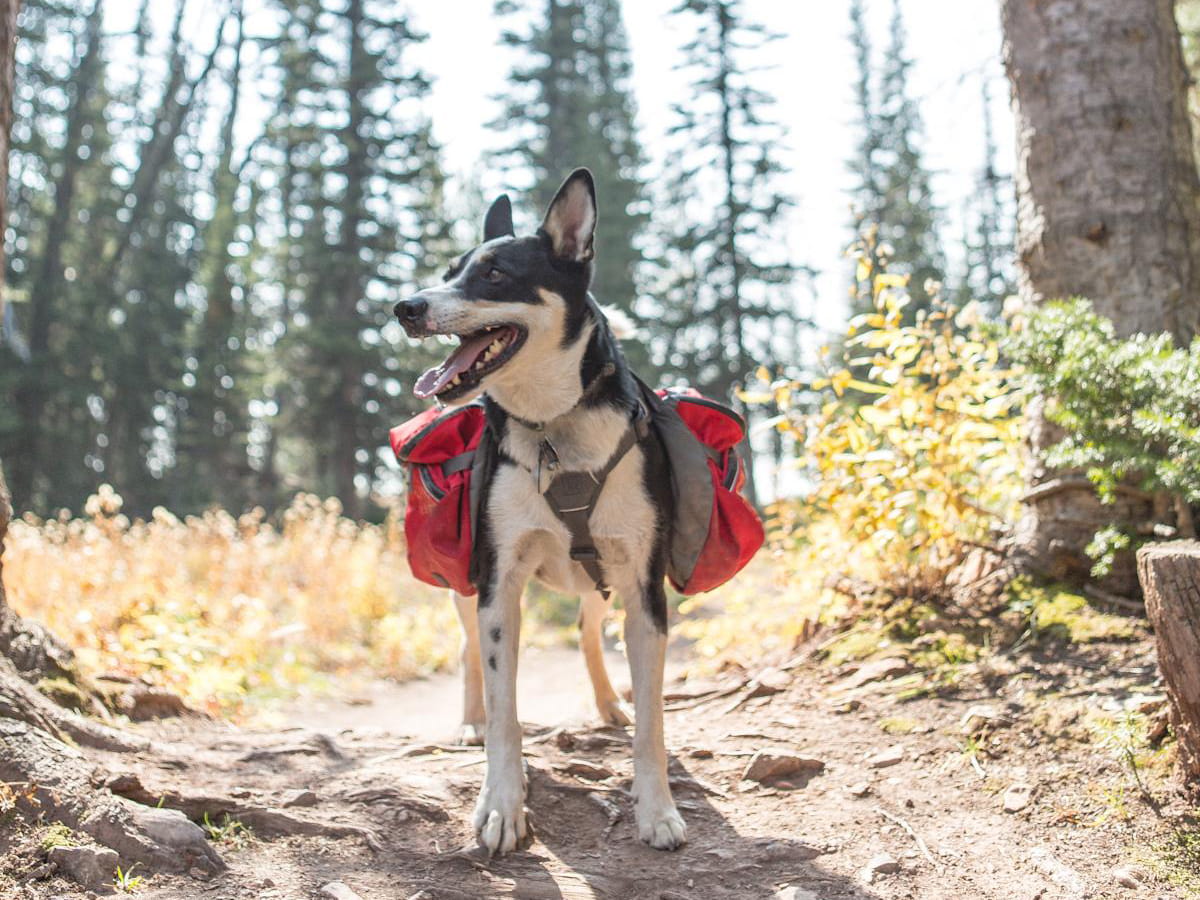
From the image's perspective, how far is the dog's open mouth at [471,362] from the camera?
3.03 metres

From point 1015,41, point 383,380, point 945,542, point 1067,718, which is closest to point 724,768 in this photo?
point 1067,718

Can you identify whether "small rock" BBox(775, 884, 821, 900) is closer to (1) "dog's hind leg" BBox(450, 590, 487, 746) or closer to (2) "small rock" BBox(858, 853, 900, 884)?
(2) "small rock" BBox(858, 853, 900, 884)

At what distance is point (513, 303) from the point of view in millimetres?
3199

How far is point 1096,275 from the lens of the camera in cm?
443

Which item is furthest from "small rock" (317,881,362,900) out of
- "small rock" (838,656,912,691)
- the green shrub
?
the green shrub

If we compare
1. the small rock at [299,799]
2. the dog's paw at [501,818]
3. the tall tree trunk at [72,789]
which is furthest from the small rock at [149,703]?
the dog's paw at [501,818]

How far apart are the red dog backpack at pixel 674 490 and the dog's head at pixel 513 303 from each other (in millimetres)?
443

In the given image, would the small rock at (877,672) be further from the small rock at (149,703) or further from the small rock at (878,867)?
the small rock at (149,703)

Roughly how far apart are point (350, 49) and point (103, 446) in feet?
35.6

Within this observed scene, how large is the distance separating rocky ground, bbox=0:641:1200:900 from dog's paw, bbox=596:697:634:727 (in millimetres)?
246

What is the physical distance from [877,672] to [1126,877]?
1638mm

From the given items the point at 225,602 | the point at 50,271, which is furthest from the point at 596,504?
the point at 50,271

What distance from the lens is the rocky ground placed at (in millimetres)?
2695

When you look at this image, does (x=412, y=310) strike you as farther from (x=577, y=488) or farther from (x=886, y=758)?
(x=886, y=758)
